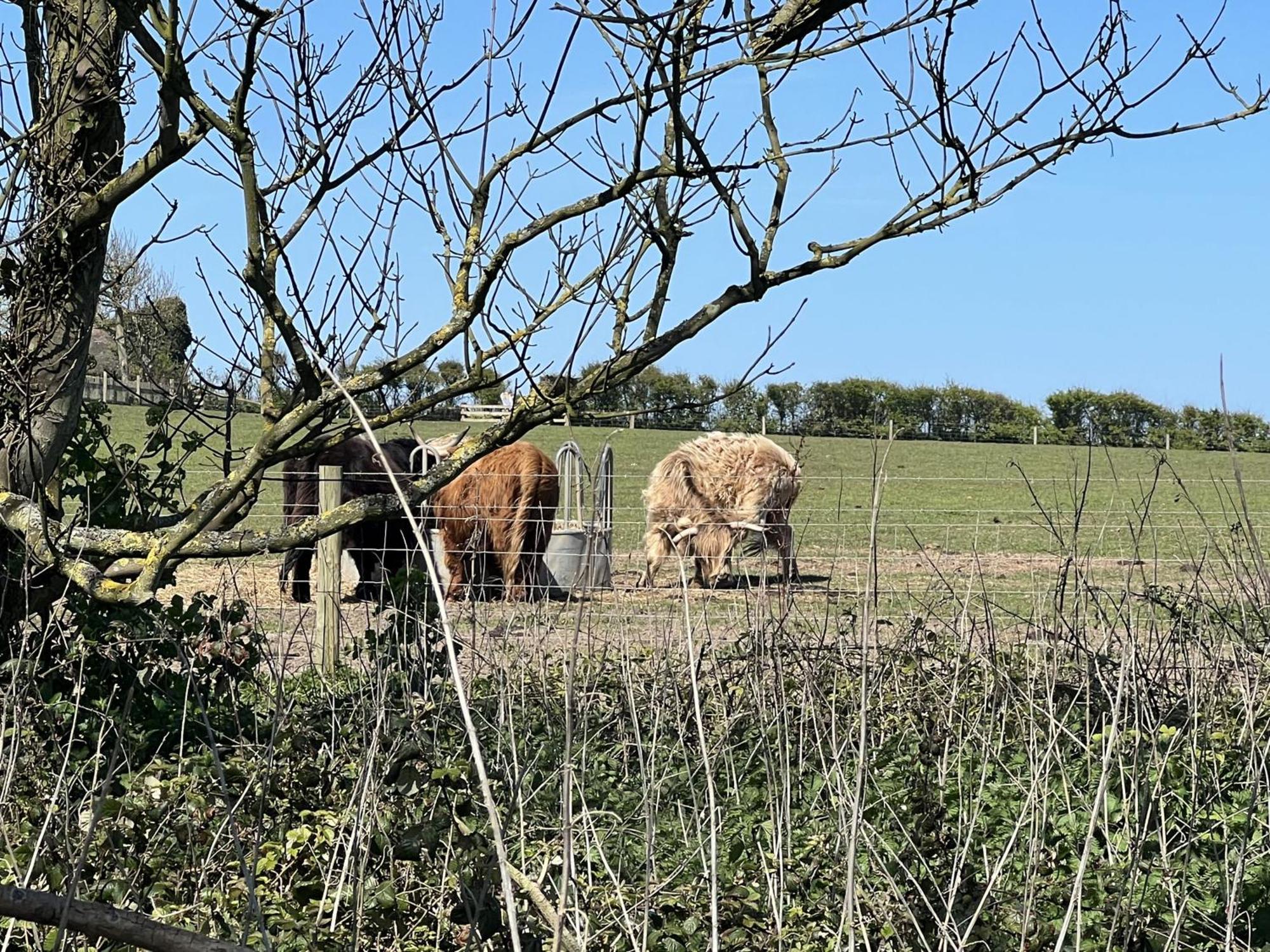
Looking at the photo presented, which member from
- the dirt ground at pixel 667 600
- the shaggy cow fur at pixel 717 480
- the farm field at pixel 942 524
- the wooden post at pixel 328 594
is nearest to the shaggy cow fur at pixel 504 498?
the farm field at pixel 942 524

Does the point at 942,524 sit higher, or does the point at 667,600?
the point at 942,524

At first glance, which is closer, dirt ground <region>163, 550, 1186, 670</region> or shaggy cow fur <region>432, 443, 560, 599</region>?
dirt ground <region>163, 550, 1186, 670</region>

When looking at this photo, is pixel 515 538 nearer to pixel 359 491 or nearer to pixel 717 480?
pixel 359 491

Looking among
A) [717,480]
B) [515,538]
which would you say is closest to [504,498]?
[515,538]

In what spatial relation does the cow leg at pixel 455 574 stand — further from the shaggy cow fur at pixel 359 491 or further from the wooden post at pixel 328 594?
the wooden post at pixel 328 594

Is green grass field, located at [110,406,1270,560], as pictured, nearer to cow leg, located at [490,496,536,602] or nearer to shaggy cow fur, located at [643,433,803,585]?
shaggy cow fur, located at [643,433,803,585]

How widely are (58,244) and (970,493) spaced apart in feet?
75.5

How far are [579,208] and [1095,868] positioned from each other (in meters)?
2.36

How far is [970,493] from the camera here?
25.7 meters

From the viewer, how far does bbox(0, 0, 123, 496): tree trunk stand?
4105mm

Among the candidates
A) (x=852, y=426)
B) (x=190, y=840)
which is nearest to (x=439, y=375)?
(x=852, y=426)

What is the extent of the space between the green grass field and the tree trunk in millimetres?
554

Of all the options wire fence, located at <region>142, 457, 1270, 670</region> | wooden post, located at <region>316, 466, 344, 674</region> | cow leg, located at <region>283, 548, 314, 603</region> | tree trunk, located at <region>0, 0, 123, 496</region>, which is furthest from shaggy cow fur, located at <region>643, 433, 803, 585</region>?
tree trunk, located at <region>0, 0, 123, 496</region>

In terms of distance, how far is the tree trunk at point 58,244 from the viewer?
411 centimetres
